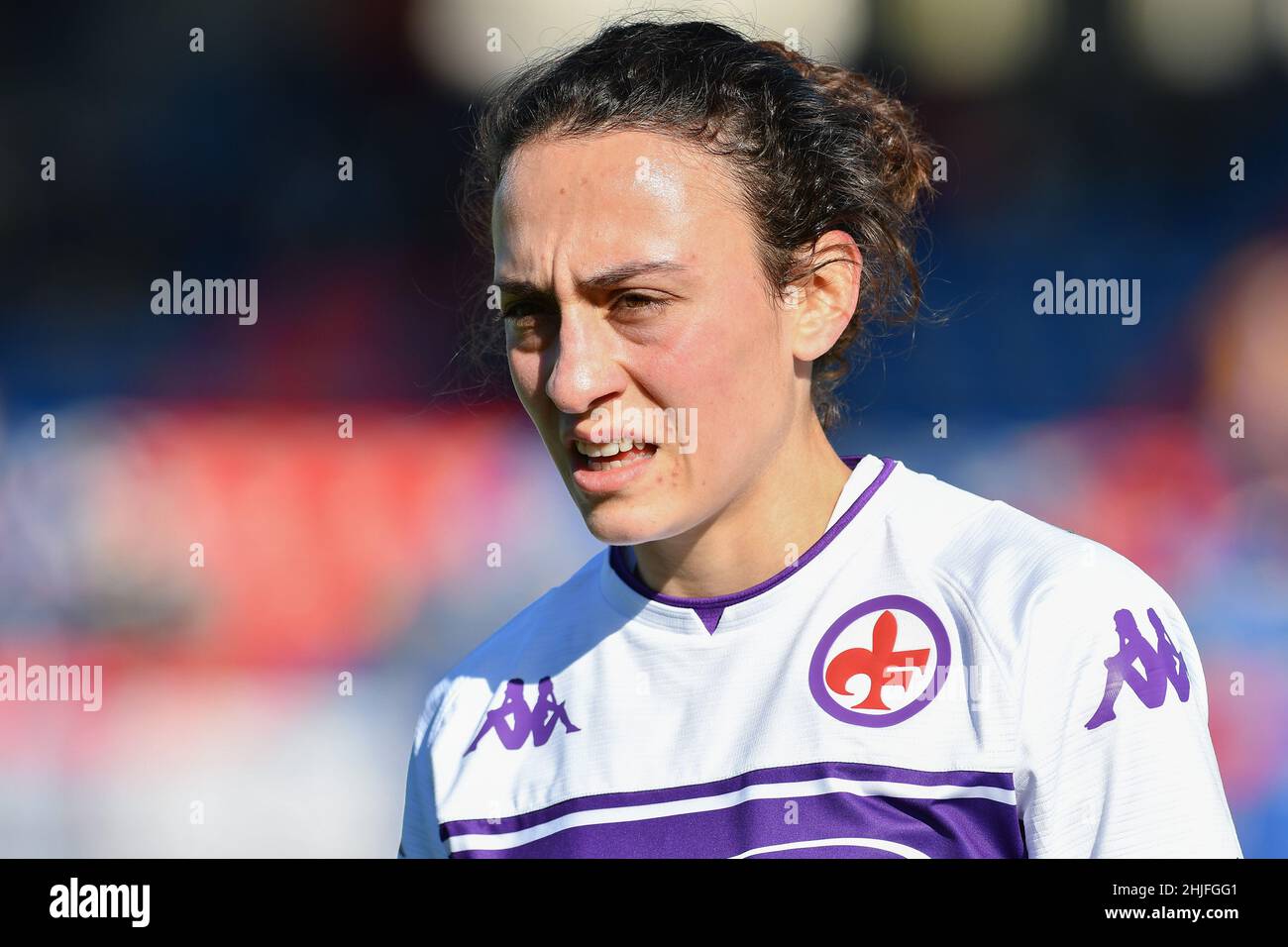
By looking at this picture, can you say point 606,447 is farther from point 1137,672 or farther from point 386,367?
point 386,367

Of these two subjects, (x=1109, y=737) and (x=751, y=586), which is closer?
(x=1109, y=737)

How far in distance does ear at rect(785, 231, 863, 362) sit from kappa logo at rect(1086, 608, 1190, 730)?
53 cm

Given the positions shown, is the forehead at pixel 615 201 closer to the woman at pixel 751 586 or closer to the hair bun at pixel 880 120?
the woman at pixel 751 586

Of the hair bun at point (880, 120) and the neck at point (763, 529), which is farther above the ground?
the hair bun at point (880, 120)

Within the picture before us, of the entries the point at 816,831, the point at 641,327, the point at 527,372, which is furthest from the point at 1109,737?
the point at 527,372

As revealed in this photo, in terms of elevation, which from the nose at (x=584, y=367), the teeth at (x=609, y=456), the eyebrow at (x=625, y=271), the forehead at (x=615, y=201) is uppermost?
the forehead at (x=615, y=201)

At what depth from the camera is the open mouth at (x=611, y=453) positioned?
5.34 ft

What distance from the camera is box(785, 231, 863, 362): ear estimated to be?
175 cm

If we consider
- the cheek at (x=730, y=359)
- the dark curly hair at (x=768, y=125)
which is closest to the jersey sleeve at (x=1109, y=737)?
the cheek at (x=730, y=359)

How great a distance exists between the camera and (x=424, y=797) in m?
1.86

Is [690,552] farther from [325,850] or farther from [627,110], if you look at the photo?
[325,850]

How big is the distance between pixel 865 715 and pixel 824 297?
0.57m

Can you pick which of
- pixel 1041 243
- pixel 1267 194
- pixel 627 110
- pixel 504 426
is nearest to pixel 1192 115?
pixel 1267 194
